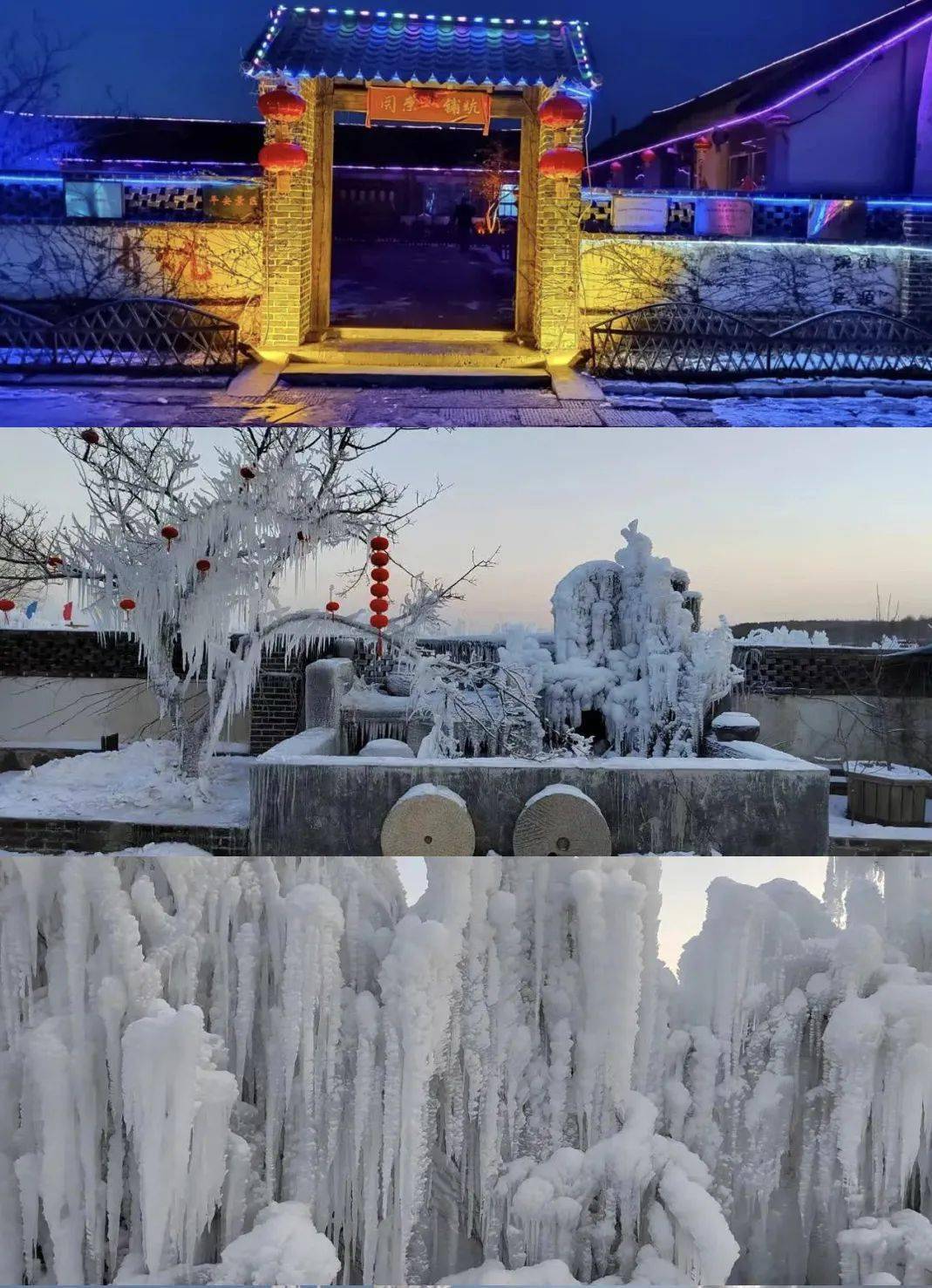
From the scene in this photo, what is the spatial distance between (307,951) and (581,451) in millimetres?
1430

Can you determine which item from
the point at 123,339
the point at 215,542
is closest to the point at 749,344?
the point at 215,542

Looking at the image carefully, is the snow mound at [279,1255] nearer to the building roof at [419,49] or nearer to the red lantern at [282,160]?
the red lantern at [282,160]

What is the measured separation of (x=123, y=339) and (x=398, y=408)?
2.32ft

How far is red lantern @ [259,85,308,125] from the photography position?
2773 millimetres

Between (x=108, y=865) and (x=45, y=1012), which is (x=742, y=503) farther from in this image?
(x=45, y=1012)

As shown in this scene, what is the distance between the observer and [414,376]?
295 cm

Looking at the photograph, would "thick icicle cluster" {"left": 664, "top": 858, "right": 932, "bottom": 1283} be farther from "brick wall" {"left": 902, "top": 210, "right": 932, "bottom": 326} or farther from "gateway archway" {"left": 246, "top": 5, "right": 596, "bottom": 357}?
"gateway archway" {"left": 246, "top": 5, "right": 596, "bottom": 357}

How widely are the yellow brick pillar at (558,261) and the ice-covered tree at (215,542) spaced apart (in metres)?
0.50

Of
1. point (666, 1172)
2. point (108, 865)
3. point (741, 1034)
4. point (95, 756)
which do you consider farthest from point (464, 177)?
point (666, 1172)

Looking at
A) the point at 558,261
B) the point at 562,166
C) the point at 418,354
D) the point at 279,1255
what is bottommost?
the point at 279,1255

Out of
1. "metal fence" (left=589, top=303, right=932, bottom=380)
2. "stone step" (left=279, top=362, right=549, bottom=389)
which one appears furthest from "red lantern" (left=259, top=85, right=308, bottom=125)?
"metal fence" (left=589, top=303, right=932, bottom=380)

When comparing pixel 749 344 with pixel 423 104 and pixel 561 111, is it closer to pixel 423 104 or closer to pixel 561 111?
pixel 561 111

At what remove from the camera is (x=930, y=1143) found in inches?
116

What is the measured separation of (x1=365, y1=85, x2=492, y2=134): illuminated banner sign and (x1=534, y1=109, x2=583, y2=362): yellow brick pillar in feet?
0.57
